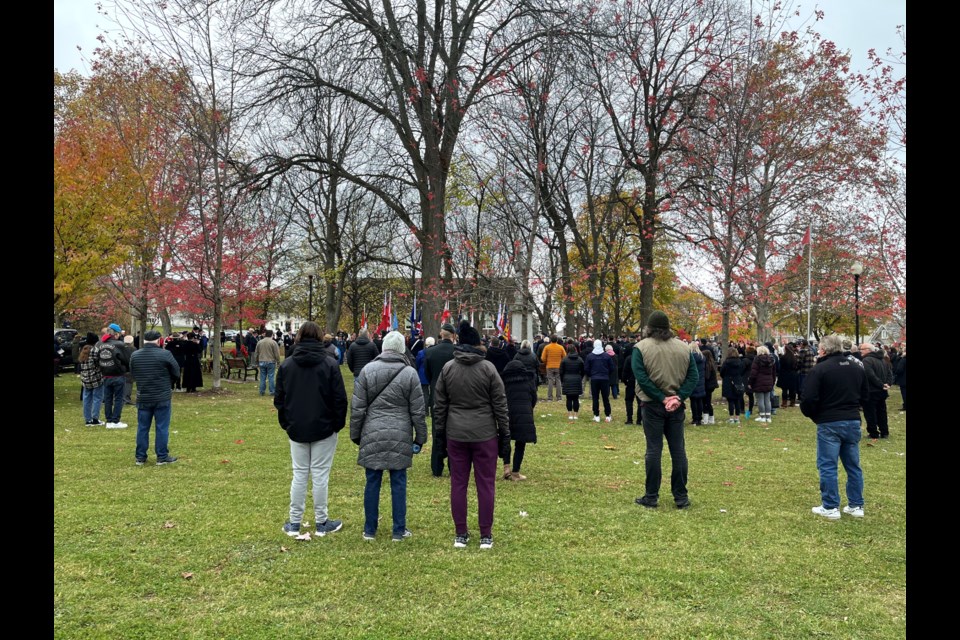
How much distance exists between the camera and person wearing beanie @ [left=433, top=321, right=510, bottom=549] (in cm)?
626

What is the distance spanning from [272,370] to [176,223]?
305 inches

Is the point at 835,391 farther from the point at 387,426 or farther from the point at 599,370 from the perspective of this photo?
the point at 599,370

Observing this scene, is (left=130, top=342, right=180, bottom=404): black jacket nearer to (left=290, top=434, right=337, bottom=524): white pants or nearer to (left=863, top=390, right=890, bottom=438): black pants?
(left=290, top=434, right=337, bottom=524): white pants

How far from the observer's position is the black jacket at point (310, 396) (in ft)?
20.7

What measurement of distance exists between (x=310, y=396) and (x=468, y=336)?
169 centimetres

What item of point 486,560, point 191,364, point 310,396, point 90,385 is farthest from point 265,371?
point 486,560

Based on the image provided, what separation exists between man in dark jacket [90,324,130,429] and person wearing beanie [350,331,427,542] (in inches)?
341

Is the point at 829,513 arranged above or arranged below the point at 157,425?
below

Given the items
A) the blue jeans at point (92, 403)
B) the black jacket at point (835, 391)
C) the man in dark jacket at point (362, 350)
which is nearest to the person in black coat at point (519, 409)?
the black jacket at point (835, 391)

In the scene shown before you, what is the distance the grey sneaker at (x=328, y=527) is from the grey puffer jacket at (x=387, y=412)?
0.80 metres

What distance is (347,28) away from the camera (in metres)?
19.3

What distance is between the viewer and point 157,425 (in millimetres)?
10141
